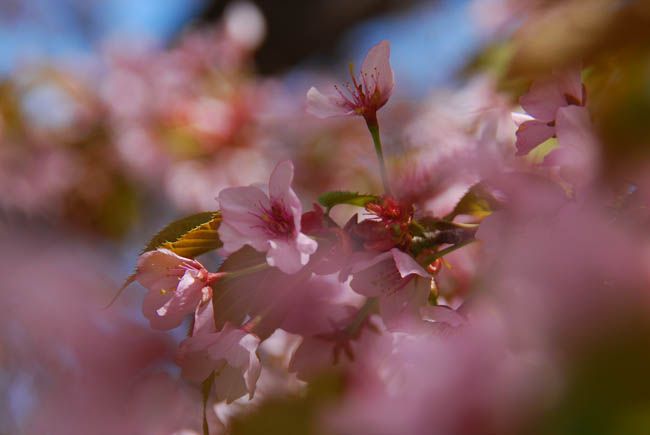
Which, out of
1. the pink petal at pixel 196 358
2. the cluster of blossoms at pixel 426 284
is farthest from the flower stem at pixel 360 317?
the pink petal at pixel 196 358

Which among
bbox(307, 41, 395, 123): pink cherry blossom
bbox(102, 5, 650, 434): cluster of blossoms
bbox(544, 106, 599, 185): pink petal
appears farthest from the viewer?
bbox(307, 41, 395, 123): pink cherry blossom

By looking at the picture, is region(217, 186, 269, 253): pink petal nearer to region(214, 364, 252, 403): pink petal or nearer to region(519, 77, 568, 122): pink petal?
region(214, 364, 252, 403): pink petal

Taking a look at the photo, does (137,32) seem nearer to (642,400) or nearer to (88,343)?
(88,343)

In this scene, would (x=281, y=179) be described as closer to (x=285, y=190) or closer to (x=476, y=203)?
(x=285, y=190)

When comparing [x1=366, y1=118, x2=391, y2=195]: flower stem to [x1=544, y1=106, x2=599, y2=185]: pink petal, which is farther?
[x1=366, y1=118, x2=391, y2=195]: flower stem

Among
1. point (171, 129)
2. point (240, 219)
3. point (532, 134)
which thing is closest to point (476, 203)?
point (532, 134)

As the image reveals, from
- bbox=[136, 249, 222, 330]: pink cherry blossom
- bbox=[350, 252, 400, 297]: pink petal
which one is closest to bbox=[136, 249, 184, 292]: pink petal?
bbox=[136, 249, 222, 330]: pink cherry blossom

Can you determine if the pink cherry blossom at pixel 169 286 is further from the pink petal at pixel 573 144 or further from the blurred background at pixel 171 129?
the pink petal at pixel 573 144
